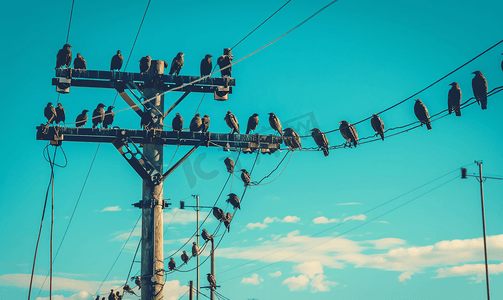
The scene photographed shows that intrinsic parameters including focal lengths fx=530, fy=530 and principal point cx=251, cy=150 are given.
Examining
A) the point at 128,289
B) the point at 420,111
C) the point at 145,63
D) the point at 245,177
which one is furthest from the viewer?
the point at 128,289

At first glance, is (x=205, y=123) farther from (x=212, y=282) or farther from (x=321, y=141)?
(x=212, y=282)

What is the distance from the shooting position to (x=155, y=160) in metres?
11.7

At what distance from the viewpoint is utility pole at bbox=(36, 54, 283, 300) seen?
11305 millimetres

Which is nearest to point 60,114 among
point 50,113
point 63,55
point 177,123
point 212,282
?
point 50,113

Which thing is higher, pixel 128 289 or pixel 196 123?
pixel 196 123

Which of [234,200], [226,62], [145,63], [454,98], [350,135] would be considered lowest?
[234,200]

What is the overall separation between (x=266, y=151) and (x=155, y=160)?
2.92m

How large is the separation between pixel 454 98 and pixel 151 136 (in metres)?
6.53

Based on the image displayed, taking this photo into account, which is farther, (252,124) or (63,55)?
(252,124)

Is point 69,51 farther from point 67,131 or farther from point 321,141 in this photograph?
point 321,141

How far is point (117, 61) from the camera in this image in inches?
549

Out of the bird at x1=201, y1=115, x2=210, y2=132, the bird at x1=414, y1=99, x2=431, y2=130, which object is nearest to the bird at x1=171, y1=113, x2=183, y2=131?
the bird at x1=201, y1=115, x2=210, y2=132

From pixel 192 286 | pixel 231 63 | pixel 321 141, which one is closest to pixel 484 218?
pixel 192 286

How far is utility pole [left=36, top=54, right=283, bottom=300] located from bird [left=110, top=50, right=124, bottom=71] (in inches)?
66.9
